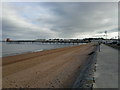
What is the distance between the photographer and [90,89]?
4.93 metres

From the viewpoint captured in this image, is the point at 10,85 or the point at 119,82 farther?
the point at 10,85

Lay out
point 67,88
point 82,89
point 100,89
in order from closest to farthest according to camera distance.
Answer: point 100,89
point 82,89
point 67,88

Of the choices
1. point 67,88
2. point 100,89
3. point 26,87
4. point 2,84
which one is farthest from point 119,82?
point 2,84

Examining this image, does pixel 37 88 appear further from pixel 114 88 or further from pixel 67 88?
pixel 114 88

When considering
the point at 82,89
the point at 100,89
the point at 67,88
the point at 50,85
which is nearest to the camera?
the point at 100,89

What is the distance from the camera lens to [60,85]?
734cm

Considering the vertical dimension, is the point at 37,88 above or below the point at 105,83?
below

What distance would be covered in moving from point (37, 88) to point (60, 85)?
4.11 feet

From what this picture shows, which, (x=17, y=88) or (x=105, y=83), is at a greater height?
(x=105, y=83)

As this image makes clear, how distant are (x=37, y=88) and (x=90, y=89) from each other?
3.13m

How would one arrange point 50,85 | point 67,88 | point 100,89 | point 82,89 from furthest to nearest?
point 50,85 → point 67,88 → point 82,89 → point 100,89

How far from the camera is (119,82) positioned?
563 cm

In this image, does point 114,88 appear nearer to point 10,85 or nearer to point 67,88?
point 67,88

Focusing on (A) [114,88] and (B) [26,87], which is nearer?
(A) [114,88]
